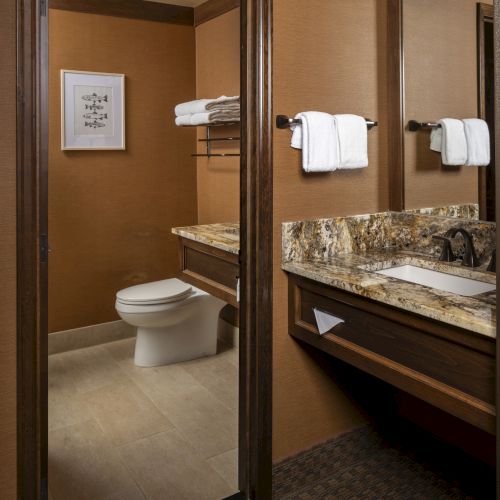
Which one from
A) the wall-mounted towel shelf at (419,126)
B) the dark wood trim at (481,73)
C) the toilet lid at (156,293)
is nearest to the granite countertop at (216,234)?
the toilet lid at (156,293)

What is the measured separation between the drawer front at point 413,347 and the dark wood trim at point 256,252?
0.18m

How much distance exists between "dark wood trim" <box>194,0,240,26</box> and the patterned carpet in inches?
66.8

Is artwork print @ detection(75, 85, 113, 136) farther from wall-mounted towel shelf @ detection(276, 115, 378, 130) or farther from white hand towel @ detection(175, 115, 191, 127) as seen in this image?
wall-mounted towel shelf @ detection(276, 115, 378, 130)

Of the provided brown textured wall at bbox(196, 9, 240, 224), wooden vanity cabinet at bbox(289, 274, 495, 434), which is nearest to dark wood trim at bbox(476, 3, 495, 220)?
wooden vanity cabinet at bbox(289, 274, 495, 434)

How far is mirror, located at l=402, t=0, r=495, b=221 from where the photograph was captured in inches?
68.4

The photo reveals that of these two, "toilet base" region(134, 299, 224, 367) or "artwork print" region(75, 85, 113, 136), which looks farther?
"toilet base" region(134, 299, 224, 367)

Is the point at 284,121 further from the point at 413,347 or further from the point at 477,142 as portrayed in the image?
the point at 413,347

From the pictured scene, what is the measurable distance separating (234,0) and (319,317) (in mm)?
1176

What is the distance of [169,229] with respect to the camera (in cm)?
198

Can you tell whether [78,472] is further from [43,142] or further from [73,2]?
[73,2]

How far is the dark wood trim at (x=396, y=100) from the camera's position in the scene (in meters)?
2.00

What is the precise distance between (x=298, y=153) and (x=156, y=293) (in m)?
0.78

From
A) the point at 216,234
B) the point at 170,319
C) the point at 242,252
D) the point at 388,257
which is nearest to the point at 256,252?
the point at 242,252

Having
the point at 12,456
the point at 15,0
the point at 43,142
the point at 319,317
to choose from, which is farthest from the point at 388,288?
the point at 15,0
